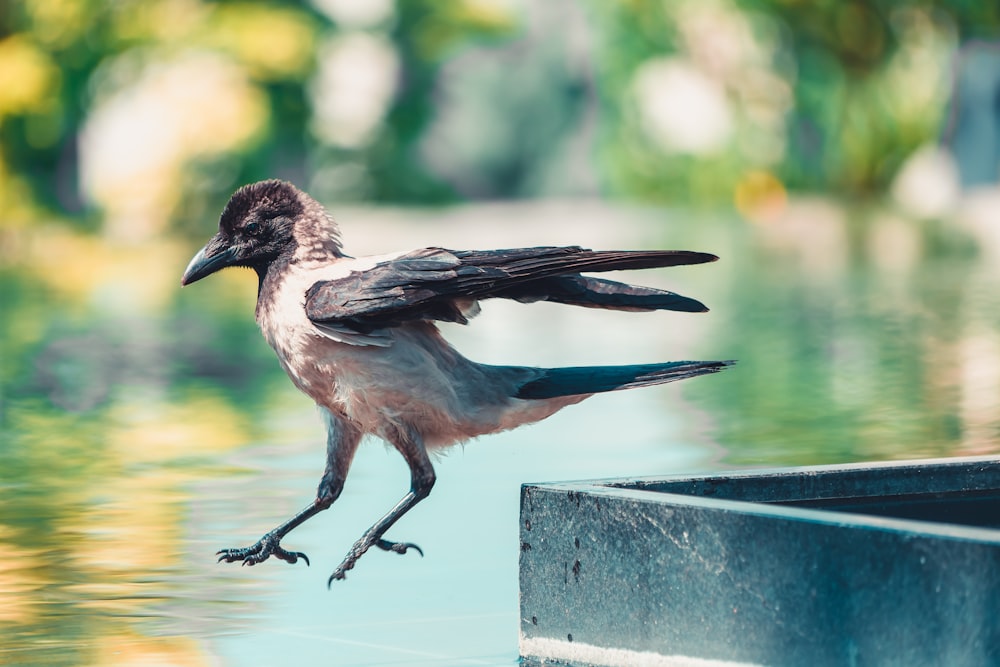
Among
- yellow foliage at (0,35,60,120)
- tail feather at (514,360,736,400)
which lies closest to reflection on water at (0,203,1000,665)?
tail feather at (514,360,736,400)

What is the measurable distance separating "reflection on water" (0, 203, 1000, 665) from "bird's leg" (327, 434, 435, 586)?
0.16 metres

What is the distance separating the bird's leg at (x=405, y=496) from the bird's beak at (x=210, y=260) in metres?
Result: 0.81

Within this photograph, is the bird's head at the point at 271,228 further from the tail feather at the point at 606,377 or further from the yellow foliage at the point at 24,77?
the yellow foliage at the point at 24,77

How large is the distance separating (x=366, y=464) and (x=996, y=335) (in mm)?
6678

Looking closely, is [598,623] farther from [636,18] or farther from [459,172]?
[459,172]

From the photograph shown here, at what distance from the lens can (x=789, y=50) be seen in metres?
31.8

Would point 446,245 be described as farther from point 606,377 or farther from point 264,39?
point 606,377

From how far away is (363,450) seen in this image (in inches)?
A: 338

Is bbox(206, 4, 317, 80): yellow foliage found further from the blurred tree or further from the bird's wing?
the bird's wing

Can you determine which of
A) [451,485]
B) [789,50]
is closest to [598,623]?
[451,485]

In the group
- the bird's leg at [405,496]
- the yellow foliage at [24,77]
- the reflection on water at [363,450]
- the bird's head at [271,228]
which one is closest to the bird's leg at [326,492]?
the reflection on water at [363,450]

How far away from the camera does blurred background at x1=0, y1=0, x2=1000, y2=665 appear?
589cm

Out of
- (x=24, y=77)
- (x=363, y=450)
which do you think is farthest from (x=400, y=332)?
(x=24, y=77)

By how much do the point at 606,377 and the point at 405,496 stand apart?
66cm
